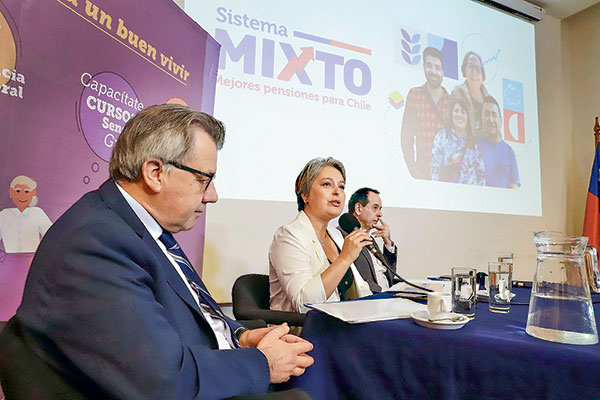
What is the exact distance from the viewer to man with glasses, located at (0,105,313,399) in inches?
24.8

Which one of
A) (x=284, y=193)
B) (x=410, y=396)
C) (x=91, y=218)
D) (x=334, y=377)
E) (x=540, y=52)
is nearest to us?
(x=91, y=218)

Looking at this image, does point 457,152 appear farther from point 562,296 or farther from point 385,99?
point 562,296

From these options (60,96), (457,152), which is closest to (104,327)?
(60,96)

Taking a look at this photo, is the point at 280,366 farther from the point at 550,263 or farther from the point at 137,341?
the point at 550,263

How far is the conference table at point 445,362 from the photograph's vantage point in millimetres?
677

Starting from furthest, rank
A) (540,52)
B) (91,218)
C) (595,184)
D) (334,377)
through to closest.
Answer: (540,52) < (595,184) < (334,377) < (91,218)

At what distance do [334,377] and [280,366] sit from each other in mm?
190

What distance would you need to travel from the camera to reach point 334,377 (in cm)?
98

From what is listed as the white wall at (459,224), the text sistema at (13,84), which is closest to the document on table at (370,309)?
the text sistema at (13,84)

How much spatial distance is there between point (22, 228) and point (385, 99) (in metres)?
2.65

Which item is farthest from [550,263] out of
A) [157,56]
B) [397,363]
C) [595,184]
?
[595,184]

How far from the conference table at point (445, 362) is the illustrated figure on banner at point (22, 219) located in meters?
1.04

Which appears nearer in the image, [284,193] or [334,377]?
[334,377]

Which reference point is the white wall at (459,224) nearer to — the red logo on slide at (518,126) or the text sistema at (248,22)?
the red logo on slide at (518,126)
